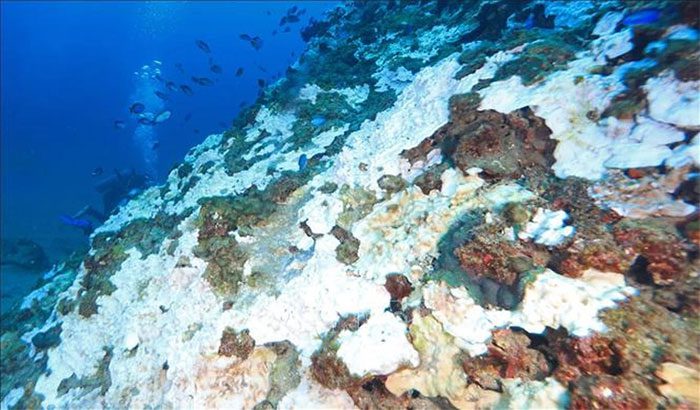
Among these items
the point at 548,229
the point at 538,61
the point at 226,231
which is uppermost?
the point at 226,231

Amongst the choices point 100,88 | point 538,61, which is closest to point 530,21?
point 538,61

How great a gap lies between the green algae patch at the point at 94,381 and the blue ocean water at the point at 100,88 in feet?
27.0

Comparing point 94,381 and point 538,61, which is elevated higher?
point 94,381

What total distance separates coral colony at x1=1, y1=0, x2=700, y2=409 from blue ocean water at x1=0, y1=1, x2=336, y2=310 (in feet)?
26.2

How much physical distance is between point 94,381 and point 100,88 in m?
105

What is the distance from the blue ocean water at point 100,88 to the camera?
32.6m

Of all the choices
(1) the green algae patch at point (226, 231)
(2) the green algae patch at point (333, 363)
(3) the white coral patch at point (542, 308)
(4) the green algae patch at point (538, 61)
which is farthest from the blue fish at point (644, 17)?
(1) the green algae patch at point (226, 231)

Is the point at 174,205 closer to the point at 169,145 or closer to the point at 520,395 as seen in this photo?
the point at 520,395

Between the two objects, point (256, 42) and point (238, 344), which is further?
point (256, 42)

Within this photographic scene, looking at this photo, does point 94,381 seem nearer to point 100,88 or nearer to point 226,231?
point 226,231

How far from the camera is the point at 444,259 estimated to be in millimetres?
3820

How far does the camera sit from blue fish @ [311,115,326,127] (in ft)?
23.0

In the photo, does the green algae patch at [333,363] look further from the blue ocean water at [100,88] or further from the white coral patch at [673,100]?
the blue ocean water at [100,88]

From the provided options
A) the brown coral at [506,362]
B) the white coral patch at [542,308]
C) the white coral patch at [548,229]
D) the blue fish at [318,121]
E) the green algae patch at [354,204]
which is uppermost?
the blue fish at [318,121]
